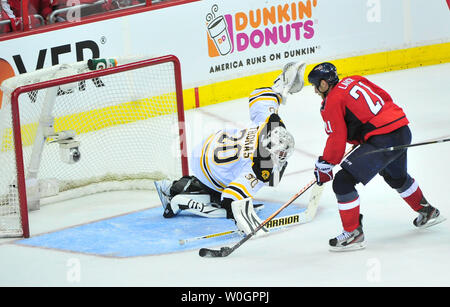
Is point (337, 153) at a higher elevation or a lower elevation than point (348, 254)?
higher

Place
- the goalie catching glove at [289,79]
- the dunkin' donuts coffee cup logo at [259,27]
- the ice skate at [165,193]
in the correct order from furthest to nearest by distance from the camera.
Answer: the dunkin' donuts coffee cup logo at [259,27] < the ice skate at [165,193] < the goalie catching glove at [289,79]

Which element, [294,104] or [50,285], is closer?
[50,285]

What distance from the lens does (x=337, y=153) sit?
484 cm

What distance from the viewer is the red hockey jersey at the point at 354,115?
4832mm

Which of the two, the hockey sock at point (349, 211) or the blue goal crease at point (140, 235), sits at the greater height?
the hockey sock at point (349, 211)

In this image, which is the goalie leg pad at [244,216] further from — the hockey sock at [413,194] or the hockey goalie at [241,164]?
the hockey sock at [413,194]

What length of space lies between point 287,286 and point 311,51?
429cm

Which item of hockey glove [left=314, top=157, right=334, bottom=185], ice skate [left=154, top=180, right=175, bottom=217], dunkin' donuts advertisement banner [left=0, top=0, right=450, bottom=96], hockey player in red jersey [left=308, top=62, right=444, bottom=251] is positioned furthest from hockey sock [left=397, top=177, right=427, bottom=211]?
dunkin' donuts advertisement banner [left=0, top=0, right=450, bottom=96]

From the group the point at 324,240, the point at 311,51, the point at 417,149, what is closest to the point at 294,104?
the point at 311,51

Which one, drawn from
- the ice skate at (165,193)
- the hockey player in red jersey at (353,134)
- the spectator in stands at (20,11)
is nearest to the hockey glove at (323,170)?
the hockey player in red jersey at (353,134)

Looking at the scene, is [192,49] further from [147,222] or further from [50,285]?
[50,285]

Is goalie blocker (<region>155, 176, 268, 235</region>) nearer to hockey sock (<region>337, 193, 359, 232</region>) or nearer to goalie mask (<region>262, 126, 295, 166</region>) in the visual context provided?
goalie mask (<region>262, 126, 295, 166</region>)

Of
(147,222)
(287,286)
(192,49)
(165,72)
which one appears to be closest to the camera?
(287,286)

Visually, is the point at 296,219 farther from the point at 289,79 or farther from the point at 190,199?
the point at 289,79
